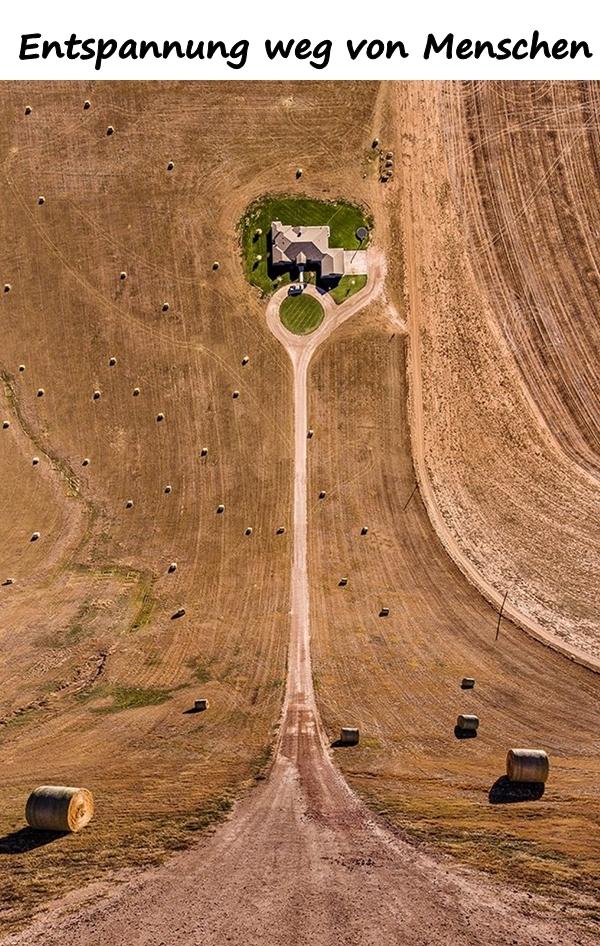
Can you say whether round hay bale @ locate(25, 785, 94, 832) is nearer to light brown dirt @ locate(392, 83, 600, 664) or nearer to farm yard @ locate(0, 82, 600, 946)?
farm yard @ locate(0, 82, 600, 946)

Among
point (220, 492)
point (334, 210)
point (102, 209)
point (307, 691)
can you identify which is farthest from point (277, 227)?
point (307, 691)

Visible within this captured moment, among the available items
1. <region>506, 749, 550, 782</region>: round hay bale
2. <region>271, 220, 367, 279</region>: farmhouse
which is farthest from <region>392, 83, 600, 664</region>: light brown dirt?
<region>506, 749, 550, 782</region>: round hay bale

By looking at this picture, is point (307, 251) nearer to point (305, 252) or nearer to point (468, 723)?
point (305, 252)

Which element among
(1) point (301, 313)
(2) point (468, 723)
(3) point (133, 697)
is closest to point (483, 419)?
(1) point (301, 313)

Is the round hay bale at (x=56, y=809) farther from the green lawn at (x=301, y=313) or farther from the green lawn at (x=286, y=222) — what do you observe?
the green lawn at (x=286, y=222)

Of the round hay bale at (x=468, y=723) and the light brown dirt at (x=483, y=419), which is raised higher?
the light brown dirt at (x=483, y=419)

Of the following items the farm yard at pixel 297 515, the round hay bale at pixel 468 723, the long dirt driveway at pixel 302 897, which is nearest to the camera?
the long dirt driveway at pixel 302 897

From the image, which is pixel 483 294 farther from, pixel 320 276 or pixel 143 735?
pixel 143 735

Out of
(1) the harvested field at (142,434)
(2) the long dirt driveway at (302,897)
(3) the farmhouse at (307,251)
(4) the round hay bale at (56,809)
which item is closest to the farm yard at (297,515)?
(2) the long dirt driveway at (302,897)
